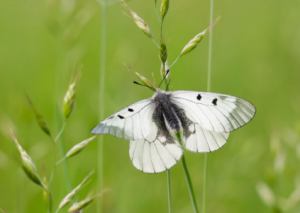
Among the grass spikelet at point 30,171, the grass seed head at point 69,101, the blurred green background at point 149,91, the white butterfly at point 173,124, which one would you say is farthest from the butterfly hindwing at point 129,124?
the blurred green background at point 149,91

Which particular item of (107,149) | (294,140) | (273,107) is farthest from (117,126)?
(273,107)

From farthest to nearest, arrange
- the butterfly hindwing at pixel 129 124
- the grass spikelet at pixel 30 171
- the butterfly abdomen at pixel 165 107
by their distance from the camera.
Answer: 1. the butterfly abdomen at pixel 165 107
2. the butterfly hindwing at pixel 129 124
3. the grass spikelet at pixel 30 171

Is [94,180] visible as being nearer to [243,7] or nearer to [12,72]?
[12,72]

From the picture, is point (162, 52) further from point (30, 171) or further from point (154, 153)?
point (30, 171)

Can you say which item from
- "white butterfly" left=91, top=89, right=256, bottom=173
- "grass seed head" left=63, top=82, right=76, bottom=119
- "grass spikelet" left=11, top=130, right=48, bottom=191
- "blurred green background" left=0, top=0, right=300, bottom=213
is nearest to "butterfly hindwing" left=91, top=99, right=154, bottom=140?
"white butterfly" left=91, top=89, right=256, bottom=173

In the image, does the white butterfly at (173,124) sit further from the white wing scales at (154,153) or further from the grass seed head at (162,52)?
the grass seed head at (162,52)

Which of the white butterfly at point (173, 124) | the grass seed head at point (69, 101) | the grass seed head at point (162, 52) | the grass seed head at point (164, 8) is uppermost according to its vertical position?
the grass seed head at point (164, 8)

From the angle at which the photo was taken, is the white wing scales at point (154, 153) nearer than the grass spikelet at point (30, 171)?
No
